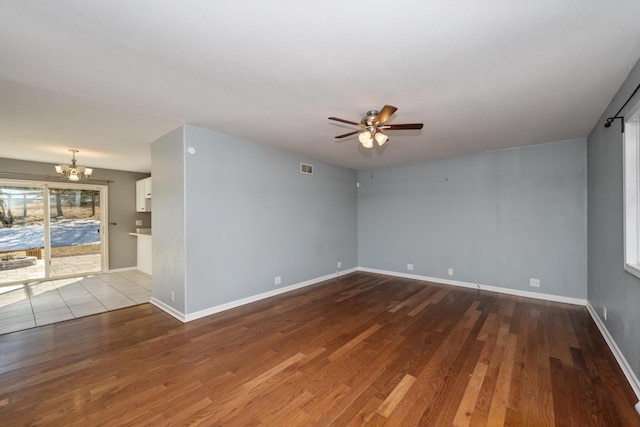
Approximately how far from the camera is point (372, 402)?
76.2 inches

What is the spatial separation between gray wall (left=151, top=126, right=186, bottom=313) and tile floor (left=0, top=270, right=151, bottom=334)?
0.85m

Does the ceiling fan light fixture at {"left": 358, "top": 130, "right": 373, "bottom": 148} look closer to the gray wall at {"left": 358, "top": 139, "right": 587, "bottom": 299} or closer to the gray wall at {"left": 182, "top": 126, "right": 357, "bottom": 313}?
the gray wall at {"left": 182, "top": 126, "right": 357, "bottom": 313}

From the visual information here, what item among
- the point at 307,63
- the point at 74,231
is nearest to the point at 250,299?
the point at 307,63

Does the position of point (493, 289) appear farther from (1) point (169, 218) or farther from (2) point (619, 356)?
(1) point (169, 218)

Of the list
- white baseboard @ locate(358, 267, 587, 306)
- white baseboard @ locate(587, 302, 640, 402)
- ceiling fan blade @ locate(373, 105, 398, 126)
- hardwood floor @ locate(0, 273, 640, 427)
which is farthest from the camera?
white baseboard @ locate(358, 267, 587, 306)

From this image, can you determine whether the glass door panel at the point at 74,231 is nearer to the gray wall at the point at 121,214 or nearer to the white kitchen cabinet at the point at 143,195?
the gray wall at the point at 121,214

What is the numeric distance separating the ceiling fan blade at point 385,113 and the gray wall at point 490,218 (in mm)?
3252

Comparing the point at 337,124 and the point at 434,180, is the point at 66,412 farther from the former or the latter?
the point at 434,180

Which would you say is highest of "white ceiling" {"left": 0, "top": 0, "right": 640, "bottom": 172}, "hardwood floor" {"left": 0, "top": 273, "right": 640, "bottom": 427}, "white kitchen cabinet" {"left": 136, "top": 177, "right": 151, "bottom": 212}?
"white ceiling" {"left": 0, "top": 0, "right": 640, "bottom": 172}

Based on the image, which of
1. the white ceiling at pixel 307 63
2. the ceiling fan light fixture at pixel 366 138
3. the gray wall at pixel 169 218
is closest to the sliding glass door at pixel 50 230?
the white ceiling at pixel 307 63

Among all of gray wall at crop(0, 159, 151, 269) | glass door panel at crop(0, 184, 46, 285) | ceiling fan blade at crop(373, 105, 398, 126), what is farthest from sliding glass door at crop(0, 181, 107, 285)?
ceiling fan blade at crop(373, 105, 398, 126)

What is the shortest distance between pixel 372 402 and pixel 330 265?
3791mm

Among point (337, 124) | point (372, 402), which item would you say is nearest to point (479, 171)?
point (337, 124)

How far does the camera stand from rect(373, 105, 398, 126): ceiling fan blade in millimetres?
2306
